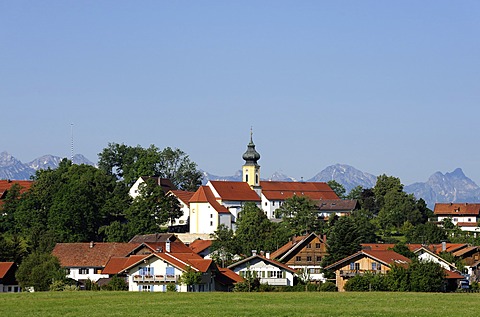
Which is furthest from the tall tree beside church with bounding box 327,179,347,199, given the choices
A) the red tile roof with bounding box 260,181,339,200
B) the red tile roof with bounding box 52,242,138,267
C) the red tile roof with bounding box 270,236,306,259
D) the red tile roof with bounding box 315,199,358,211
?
the red tile roof with bounding box 52,242,138,267

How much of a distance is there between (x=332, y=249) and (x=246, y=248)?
552 inches

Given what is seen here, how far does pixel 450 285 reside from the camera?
76.1 meters

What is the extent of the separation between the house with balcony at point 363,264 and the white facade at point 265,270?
3.71m

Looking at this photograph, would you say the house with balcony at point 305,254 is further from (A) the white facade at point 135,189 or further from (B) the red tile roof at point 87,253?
(A) the white facade at point 135,189

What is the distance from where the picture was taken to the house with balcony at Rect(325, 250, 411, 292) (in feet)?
260

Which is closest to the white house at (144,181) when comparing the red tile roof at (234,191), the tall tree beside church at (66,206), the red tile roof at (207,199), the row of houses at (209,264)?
the red tile roof at (207,199)

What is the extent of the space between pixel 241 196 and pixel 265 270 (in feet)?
180

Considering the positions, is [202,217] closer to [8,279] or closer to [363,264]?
[363,264]

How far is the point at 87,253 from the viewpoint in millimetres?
92250

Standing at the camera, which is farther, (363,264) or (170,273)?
(363,264)

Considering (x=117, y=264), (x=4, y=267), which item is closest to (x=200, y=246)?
(x=117, y=264)

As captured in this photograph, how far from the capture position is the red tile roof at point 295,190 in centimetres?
14275

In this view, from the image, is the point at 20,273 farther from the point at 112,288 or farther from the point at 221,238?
the point at 221,238

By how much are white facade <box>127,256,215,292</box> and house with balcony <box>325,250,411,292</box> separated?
10.9 meters
